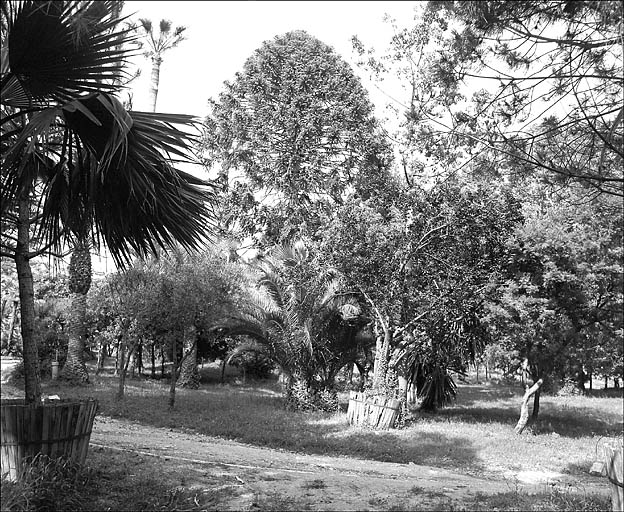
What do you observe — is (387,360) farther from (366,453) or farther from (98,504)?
(98,504)

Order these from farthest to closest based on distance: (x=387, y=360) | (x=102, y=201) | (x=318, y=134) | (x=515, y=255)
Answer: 1. (x=318, y=134)
2. (x=387, y=360)
3. (x=515, y=255)
4. (x=102, y=201)

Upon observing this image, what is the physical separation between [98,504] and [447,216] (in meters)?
11.1

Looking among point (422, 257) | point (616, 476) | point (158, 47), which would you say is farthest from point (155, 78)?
point (616, 476)

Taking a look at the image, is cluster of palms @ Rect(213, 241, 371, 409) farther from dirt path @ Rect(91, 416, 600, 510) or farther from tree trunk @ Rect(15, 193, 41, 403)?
tree trunk @ Rect(15, 193, 41, 403)

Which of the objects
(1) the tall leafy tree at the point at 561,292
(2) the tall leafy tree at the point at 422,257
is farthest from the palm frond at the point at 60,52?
(1) the tall leafy tree at the point at 561,292

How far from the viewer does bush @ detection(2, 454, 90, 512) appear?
4312mm

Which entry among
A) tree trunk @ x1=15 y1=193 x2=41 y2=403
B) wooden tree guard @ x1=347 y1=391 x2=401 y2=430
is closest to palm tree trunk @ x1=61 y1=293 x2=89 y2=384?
wooden tree guard @ x1=347 y1=391 x2=401 y2=430

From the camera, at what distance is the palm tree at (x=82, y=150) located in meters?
4.77

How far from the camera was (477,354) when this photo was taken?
1608 centimetres

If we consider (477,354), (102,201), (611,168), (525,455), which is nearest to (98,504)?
(102,201)

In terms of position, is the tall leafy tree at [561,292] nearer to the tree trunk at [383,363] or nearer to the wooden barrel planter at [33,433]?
the tree trunk at [383,363]

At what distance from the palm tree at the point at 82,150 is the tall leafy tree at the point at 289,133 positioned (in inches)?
742

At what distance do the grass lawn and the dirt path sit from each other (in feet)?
2.53

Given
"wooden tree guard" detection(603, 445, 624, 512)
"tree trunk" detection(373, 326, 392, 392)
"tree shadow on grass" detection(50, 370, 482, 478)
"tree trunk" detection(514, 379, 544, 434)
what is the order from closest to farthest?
1. "wooden tree guard" detection(603, 445, 624, 512)
2. "tree shadow on grass" detection(50, 370, 482, 478)
3. "tree trunk" detection(514, 379, 544, 434)
4. "tree trunk" detection(373, 326, 392, 392)
